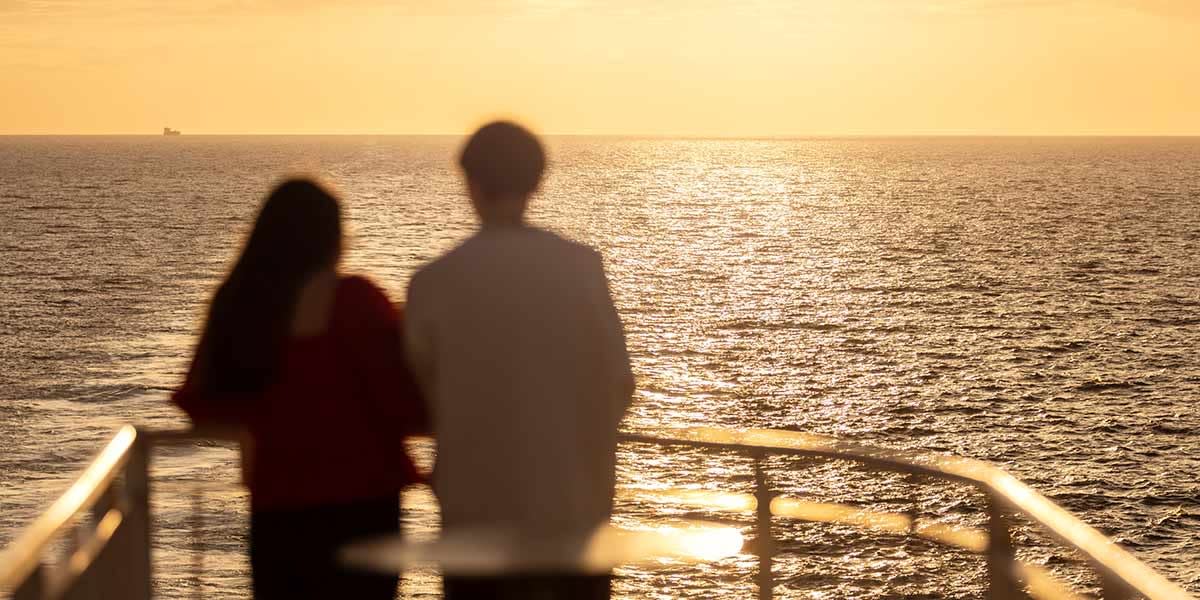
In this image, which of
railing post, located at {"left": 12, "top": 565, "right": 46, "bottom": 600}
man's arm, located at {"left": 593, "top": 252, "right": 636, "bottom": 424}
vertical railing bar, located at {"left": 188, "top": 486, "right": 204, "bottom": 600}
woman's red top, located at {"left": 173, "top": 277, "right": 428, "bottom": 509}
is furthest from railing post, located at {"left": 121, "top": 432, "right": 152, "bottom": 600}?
man's arm, located at {"left": 593, "top": 252, "right": 636, "bottom": 424}

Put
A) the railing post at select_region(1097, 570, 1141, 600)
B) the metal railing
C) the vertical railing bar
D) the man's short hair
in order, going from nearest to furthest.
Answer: the railing post at select_region(1097, 570, 1141, 600)
the metal railing
the man's short hair
the vertical railing bar

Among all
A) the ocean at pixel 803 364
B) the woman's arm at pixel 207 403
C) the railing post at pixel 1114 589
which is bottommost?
the ocean at pixel 803 364

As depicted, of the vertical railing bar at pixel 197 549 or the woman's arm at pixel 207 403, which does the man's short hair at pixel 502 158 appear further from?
the vertical railing bar at pixel 197 549

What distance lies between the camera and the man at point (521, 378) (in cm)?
262

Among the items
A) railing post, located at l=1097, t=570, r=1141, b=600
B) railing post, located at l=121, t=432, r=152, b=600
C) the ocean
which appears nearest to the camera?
railing post, located at l=1097, t=570, r=1141, b=600

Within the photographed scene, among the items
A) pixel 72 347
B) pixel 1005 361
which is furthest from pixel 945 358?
pixel 72 347

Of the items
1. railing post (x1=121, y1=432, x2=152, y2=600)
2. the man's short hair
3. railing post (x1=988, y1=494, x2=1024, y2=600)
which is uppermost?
the man's short hair

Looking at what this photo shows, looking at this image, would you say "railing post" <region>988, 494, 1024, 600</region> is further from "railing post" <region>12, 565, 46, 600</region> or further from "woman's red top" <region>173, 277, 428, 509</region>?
"railing post" <region>12, 565, 46, 600</region>

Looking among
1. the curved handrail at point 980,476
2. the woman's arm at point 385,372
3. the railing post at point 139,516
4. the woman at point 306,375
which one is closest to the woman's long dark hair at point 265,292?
the woman at point 306,375

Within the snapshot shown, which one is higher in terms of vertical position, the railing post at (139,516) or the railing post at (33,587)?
the railing post at (33,587)

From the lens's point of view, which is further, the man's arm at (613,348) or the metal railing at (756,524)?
the man's arm at (613,348)

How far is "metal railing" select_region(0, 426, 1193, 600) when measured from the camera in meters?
2.25

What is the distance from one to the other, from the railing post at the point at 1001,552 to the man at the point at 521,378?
75 centimetres

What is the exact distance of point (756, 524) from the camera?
3.77 metres
